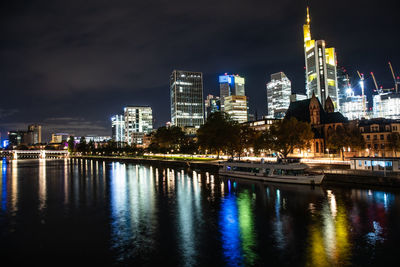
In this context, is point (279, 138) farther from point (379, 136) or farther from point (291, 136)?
point (379, 136)

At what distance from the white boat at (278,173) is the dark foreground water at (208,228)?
14.6 feet

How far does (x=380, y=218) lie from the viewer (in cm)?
3797

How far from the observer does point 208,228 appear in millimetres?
36656

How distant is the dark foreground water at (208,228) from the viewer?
27.5m

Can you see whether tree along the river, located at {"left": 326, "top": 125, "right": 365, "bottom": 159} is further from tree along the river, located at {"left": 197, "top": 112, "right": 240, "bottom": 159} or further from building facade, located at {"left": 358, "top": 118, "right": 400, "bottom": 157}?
tree along the river, located at {"left": 197, "top": 112, "right": 240, "bottom": 159}

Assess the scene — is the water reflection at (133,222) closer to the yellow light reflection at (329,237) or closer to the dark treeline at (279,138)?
the yellow light reflection at (329,237)

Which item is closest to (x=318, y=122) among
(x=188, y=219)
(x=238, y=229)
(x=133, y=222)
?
(x=188, y=219)

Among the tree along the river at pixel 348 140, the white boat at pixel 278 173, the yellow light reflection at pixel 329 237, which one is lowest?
the yellow light reflection at pixel 329 237

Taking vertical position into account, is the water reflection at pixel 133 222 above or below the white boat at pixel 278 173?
below

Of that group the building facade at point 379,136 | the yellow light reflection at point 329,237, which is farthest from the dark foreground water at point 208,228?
the building facade at point 379,136

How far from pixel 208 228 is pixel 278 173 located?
37871mm

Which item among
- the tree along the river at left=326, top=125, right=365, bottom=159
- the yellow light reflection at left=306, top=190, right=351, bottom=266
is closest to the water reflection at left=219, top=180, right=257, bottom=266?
the yellow light reflection at left=306, top=190, right=351, bottom=266

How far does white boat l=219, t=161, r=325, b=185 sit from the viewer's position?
211ft

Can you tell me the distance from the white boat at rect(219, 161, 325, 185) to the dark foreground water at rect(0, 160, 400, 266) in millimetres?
4454
